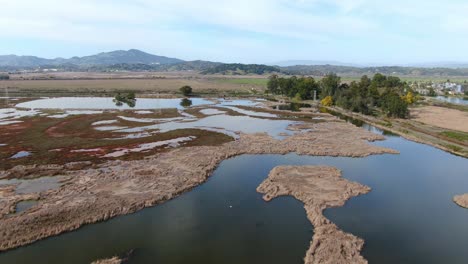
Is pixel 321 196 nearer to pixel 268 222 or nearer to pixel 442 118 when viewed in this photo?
pixel 268 222

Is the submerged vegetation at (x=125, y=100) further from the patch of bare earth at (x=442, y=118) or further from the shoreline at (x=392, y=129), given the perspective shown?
the patch of bare earth at (x=442, y=118)

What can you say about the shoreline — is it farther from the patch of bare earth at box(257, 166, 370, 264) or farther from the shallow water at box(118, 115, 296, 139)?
the patch of bare earth at box(257, 166, 370, 264)

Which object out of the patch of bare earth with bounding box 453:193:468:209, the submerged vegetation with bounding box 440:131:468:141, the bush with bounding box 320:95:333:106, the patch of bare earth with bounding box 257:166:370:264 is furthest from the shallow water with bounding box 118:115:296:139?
the bush with bounding box 320:95:333:106

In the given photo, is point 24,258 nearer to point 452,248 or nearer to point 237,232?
point 237,232

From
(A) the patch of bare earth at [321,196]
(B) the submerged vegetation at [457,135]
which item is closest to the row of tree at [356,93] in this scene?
(B) the submerged vegetation at [457,135]

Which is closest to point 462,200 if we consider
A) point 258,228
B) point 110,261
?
point 258,228

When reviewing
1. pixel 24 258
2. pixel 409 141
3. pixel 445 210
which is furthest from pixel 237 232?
pixel 409 141
